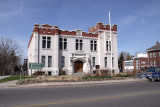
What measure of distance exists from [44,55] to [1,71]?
124ft

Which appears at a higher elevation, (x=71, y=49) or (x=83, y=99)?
(x=71, y=49)

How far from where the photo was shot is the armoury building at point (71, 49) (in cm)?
3143

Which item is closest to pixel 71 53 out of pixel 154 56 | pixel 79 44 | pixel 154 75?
pixel 79 44

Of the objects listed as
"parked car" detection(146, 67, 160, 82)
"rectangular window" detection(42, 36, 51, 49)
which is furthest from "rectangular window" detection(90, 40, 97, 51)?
"parked car" detection(146, 67, 160, 82)

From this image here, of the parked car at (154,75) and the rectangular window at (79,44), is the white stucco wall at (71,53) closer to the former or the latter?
the rectangular window at (79,44)

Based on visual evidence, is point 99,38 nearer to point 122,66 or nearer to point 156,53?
point 156,53

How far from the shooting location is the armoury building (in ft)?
103

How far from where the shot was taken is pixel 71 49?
33688mm

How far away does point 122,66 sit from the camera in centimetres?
6644

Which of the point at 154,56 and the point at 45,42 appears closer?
the point at 45,42

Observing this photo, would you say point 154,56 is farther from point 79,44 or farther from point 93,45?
point 79,44

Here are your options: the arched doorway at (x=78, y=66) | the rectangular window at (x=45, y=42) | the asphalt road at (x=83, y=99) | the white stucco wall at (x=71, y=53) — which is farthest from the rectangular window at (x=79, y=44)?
the asphalt road at (x=83, y=99)

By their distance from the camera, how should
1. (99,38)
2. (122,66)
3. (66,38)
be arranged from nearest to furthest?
(66,38), (99,38), (122,66)

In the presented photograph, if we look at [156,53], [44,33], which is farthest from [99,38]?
[156,53]
